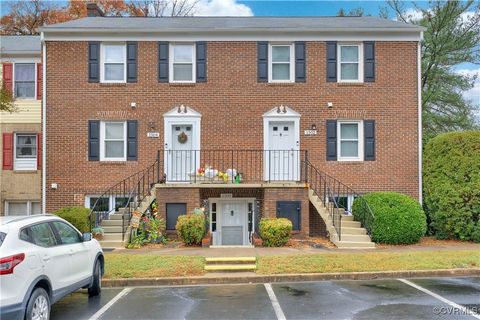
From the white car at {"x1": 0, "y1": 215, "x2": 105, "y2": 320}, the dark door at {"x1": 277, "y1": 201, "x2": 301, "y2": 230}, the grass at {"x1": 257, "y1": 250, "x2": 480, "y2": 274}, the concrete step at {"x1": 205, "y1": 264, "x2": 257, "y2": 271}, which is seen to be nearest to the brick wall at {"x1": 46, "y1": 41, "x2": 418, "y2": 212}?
Result: the dark door at {"x1": 277, "y1": 201, "x2": 301, "y2": 230}

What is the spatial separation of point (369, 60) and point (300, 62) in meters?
2.37

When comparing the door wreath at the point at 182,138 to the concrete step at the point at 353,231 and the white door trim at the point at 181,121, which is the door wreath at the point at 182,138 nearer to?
the white door trim at the point at 181,121

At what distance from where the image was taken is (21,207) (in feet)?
65.9

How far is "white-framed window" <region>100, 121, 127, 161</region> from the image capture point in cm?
1719

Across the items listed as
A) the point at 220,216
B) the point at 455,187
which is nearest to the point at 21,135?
the point at 220,216

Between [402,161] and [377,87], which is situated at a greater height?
[377,87]

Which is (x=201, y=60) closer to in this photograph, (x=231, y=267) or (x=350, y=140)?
(x=350, y=140)

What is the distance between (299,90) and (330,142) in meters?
2.07

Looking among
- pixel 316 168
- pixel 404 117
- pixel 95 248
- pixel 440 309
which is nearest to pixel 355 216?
pixel 316 168

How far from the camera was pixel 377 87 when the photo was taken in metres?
17.2

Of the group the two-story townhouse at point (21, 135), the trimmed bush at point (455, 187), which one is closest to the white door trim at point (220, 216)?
the trimmed bush at point (455, 187)

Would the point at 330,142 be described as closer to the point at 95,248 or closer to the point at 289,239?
the point at 289,239

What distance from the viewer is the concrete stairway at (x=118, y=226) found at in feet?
45.9

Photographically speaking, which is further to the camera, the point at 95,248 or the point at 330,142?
the point at 330,142
